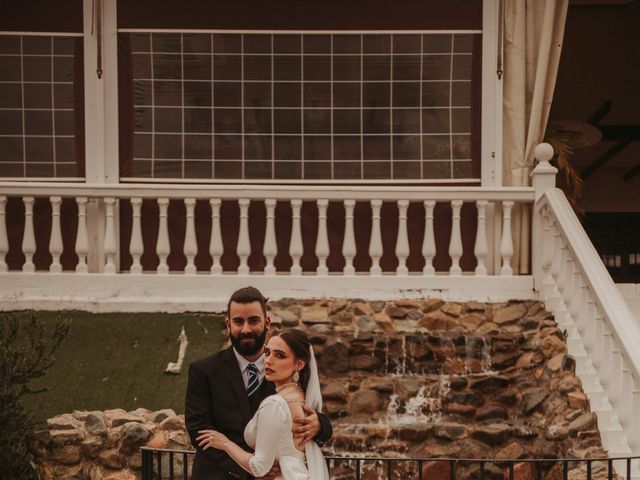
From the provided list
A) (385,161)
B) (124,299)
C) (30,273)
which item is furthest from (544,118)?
(30,273)

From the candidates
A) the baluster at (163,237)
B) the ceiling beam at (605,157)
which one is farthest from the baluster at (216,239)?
the ceiling beam at (605,157)

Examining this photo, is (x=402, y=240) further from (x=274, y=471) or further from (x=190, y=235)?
(x=274, y=471)

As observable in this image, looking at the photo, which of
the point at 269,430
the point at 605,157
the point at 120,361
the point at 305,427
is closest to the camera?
the point at 269,430

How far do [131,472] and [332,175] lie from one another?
145 inches

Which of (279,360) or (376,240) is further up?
(376,240)

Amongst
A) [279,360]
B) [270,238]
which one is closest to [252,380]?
[279,360]

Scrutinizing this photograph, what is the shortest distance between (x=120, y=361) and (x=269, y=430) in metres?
4.48

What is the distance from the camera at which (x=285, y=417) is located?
4.28 m

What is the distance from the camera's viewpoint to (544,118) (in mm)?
9789

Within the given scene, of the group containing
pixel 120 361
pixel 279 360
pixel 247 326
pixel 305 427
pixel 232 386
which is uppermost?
pixel 247 326

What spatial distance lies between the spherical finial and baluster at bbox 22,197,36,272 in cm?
446

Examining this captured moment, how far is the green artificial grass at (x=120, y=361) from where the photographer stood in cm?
799

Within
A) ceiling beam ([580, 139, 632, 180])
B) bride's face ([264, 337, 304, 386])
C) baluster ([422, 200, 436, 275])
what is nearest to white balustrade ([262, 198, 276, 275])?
baluster ([422, 200, 436, 275])

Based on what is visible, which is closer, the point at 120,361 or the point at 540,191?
the point at 120,361
